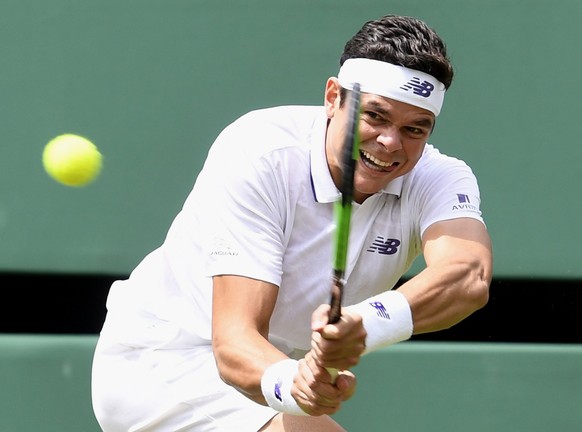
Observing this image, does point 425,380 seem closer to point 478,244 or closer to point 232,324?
point 478,244

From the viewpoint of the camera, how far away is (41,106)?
3.45m

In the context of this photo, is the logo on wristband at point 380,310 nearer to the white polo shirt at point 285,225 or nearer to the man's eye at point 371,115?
the white polo shirt at point 285,225

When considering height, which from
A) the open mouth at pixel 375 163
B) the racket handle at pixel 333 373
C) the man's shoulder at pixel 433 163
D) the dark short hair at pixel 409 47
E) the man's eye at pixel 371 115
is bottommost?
the racket handle at pixel 333 373

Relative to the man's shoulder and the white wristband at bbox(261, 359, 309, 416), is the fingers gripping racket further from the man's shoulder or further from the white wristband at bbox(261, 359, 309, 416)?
the man's shoulder

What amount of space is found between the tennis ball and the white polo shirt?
77 centimetres

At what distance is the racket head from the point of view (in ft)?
6.04

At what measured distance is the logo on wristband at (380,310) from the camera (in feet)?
7.27

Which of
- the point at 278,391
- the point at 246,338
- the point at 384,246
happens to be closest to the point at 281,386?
the point at 278,391

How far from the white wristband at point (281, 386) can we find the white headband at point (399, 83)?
592 mm

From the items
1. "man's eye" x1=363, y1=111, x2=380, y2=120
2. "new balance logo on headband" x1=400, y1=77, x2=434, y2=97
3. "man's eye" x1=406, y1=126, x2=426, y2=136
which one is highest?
"new balance logo on headband" x1=400, y1=77, x2=434, y2=97

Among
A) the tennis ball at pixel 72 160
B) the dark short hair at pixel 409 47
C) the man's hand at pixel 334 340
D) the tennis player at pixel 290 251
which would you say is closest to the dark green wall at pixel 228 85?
the tennis ball at pixel 72 160

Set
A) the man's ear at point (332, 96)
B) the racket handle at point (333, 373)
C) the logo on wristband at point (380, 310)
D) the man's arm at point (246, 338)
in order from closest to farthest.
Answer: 1. the racket handle at point (333, 373)
2. the man's arm at point (246, 338)
3. the logo on wristband at point (380, 310)
4. the man's ear at point (332, 96)

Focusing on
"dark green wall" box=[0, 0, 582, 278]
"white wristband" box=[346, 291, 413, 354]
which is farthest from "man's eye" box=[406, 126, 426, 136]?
→ "dark green wall" box=[0, 0, 582, 278]

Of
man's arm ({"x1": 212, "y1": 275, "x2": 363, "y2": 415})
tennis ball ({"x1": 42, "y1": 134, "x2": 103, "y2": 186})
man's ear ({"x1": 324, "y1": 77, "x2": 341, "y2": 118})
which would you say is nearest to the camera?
man's arm ({"x1": 212, "y1": 275, "x2": 363, "y2": 415})
